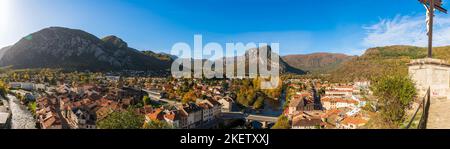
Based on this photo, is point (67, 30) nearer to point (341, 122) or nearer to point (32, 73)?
point (32, 73)

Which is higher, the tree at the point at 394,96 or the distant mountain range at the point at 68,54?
the distant mountain range at the point at 68,54

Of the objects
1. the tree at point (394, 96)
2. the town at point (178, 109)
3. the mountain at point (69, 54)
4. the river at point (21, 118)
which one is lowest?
the river at point (21, 118)

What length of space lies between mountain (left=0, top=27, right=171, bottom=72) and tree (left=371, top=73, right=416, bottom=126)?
96379 mm

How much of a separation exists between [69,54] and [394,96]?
367 feet

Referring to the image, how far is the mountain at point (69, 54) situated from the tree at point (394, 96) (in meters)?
96.4

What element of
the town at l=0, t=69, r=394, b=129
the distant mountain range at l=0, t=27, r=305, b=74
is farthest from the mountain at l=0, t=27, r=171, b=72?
the town at l=0, t=69, r=394, b=129

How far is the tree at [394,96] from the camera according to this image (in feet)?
Answer: 25.0

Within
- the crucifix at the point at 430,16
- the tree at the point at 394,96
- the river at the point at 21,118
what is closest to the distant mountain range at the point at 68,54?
the river at the point at 21,118

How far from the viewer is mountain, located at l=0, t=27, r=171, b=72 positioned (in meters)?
94.6

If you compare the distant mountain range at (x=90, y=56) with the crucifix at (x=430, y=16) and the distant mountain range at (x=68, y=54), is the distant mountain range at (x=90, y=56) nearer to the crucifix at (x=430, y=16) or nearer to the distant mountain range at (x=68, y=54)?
the distant mountain range at (x=68, y=54)

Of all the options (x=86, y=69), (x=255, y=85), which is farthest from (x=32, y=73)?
(x=255, y=85)

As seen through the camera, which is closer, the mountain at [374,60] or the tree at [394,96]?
the tree at [394,96]
